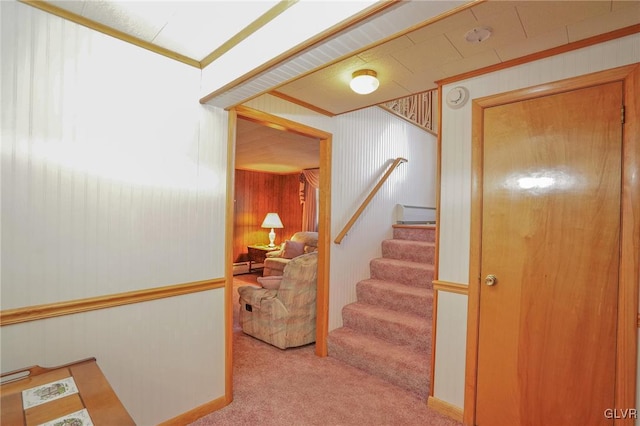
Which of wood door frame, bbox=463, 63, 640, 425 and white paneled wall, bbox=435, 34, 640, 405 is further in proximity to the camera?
white paneled wall, bbox=435, 34, 640, 405

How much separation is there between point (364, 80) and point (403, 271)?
1948mm

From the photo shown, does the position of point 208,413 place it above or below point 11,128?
below

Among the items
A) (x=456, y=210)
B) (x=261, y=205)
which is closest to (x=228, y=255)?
(x=456, y=210)

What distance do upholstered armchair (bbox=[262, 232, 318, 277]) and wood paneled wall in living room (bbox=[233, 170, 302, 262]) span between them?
0.95 m

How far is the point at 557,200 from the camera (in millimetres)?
1688

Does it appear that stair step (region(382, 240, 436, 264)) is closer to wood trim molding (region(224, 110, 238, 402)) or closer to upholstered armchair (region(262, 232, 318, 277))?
wood trim molding (region(224, 110, 238, 402))

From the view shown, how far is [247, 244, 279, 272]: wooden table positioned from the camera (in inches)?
252

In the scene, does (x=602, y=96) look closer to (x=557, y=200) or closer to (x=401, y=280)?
(x=557, y=200)

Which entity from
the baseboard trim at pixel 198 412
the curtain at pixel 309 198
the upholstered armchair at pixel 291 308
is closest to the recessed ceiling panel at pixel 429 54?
the upholstered armchair at pixel 291 308

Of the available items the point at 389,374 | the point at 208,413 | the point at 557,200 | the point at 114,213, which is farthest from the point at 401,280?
the point at 114,213

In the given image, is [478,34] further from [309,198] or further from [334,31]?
[309,198]

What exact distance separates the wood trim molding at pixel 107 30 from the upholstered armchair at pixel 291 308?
1.99m

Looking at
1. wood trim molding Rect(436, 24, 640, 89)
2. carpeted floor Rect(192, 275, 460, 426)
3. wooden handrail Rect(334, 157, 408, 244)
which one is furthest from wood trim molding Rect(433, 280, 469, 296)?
wood trim molding Rect(436, 24, 640, 89)

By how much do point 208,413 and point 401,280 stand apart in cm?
206
